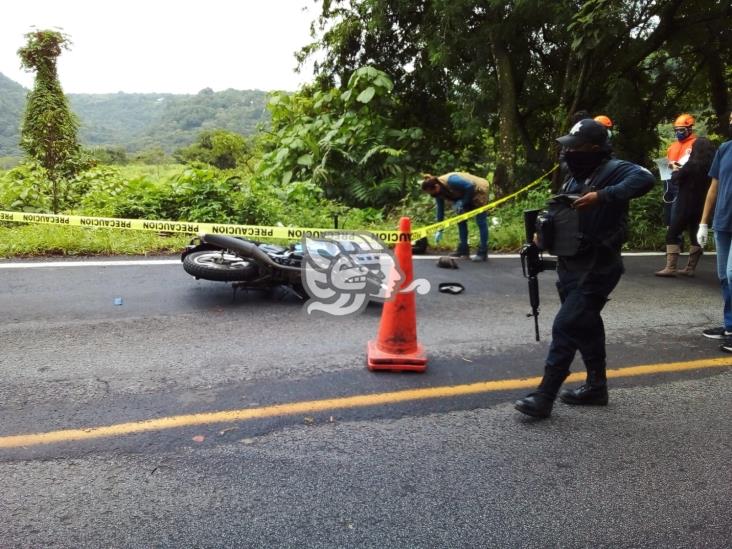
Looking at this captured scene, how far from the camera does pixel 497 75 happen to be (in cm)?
1183

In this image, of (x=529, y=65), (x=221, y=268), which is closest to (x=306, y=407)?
(x=221, y=268)

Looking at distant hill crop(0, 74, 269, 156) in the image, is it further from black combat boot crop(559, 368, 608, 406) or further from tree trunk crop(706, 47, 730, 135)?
black combat boot crop(559, 368, 608, 406)

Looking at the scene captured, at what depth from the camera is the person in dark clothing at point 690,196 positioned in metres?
7.25

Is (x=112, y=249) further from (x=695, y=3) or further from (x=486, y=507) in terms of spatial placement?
(x=695, y=3)

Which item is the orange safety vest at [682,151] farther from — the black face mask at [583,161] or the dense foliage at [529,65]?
the black face mask at [583,161]

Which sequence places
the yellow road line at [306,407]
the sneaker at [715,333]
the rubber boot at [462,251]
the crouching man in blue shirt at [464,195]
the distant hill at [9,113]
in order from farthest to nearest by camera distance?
the distant hill at [9,113]
the rubber boot at [462,251]
the crouching man in blue shirt at [464,195]
the sneaker at [715,333]
the yellow road line at [306,407]

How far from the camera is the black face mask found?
3.52m

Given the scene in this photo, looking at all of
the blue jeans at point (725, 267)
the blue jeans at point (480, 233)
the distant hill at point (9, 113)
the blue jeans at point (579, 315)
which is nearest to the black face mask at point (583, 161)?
the blue jeans at point (579, 315)

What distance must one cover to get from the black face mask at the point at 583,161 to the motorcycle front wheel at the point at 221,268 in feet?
10.0

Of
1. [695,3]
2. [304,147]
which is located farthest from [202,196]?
[695,3]

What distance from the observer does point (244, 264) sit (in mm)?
5539

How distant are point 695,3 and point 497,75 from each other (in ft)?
13.2

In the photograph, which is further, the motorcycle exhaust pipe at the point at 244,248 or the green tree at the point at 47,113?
the green tree at the point at 47,113

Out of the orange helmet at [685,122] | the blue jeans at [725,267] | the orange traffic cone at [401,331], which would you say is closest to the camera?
the orange traffic cone at [401,331]
